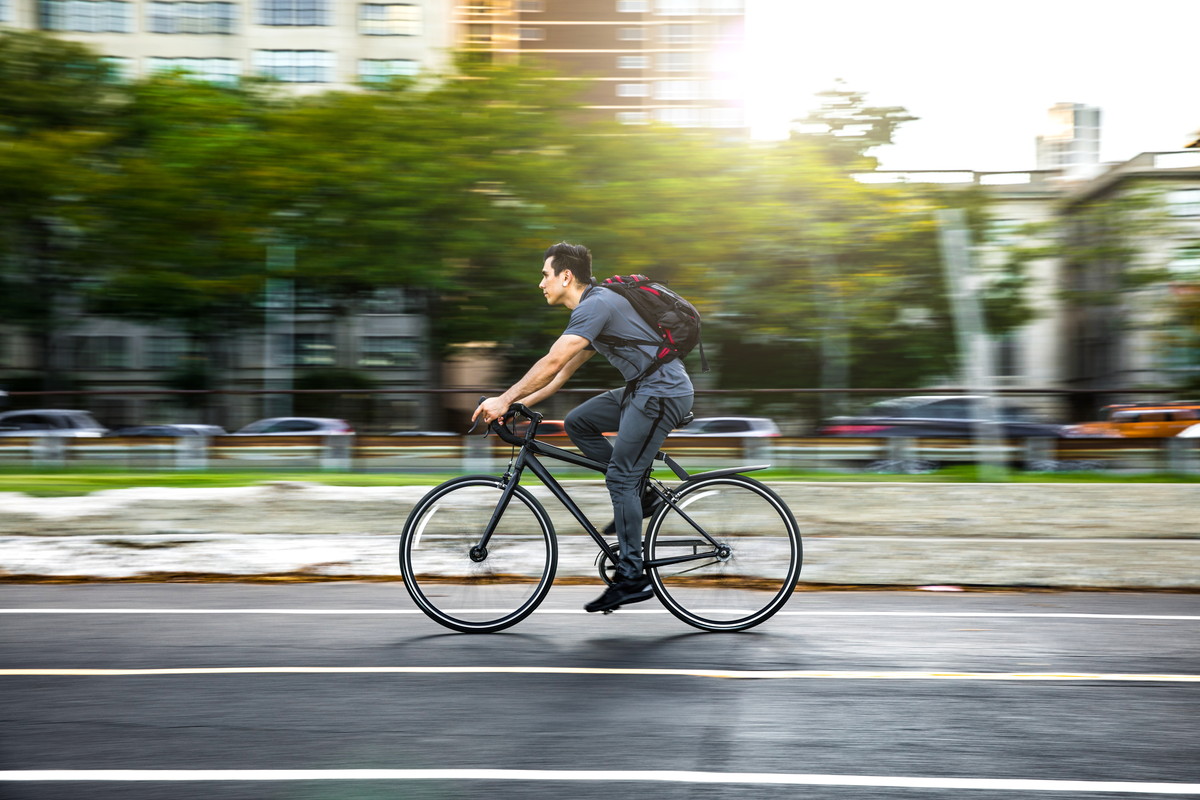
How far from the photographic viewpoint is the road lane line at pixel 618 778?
11.4ft

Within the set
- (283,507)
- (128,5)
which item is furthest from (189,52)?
(283,507)

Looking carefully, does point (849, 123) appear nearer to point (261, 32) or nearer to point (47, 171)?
point (47, 171)

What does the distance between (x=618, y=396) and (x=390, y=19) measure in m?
57.7

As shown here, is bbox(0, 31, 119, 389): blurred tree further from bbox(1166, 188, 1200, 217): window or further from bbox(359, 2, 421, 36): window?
bbox(1166, 188, 1200, 217): window

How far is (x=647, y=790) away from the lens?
345cm

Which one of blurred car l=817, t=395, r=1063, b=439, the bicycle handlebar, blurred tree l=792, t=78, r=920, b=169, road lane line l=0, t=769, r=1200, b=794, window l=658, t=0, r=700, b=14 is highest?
window l=658, t=0, r=700, b=14

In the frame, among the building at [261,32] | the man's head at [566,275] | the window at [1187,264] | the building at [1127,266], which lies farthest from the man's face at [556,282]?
the building at [261,32]

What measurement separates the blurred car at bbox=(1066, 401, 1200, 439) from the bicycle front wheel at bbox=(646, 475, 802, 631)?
8033mm

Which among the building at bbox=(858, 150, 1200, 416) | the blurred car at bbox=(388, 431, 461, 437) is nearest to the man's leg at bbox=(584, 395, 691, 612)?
the blurred car at bbox=(388, 431, 461, 437)

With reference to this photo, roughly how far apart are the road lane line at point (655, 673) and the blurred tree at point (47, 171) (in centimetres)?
3507

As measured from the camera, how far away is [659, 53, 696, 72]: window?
100 meters

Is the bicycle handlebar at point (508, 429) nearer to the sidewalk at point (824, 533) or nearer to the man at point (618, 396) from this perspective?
the man at point (618, 396)

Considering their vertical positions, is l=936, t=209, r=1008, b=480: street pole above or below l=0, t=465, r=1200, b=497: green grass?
above

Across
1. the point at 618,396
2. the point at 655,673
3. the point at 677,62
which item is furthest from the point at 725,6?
the point at 655,673
